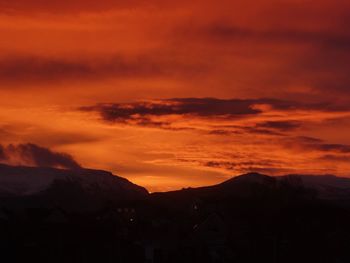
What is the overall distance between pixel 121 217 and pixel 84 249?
18.2 m

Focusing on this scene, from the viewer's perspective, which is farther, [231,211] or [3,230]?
[231,211]

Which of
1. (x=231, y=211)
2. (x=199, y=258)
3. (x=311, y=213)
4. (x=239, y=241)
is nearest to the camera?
(x=199, y=258)

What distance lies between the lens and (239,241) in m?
83.1

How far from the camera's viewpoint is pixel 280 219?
84.6 meters

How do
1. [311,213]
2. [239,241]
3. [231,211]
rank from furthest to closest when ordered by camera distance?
[231,211] → [311,213] → [239,241]

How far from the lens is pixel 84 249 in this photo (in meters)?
73.9

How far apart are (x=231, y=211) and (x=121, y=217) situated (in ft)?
64.8

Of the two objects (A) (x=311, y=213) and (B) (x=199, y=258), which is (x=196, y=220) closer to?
(A) (x=311, y=213)

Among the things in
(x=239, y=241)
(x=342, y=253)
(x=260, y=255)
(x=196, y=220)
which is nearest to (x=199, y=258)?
(x=260, y=255)

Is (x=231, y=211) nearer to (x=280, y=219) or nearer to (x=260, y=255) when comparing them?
(x=280, y=219)

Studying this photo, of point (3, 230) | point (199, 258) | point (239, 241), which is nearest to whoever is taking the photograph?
point (199, 258)

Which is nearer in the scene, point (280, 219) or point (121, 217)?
point (280, 219)

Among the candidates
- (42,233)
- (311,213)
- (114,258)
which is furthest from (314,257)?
(42,233)

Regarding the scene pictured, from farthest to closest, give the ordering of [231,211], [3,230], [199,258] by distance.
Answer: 1. [231,211]
2. [3,230]
3. [199,258]
